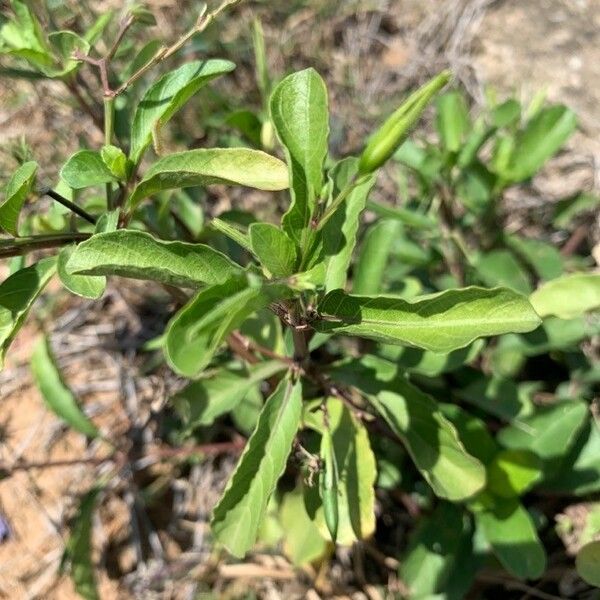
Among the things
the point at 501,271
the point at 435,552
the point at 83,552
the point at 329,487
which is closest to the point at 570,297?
the point at 501,271

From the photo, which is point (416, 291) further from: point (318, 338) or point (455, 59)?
point (455, 59)

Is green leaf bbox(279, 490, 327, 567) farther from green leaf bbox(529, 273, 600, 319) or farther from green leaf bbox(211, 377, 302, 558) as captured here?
green leaf bbox(529, 273, 600, 319)

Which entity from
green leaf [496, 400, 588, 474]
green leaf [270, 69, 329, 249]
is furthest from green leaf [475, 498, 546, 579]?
green leaf [270, 69, 329, 249]

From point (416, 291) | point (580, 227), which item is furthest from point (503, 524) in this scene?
point (580, 227)

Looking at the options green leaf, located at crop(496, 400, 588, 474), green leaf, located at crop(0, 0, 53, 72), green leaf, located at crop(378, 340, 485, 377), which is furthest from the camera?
green leaf, located at crop(496, 400, 588, 474)

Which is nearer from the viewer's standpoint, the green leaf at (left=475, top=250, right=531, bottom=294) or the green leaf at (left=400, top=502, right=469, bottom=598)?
the green leaf at (left=400, top=502, right=469, bottom=598)

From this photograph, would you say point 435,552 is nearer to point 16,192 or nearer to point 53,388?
point 53,388
